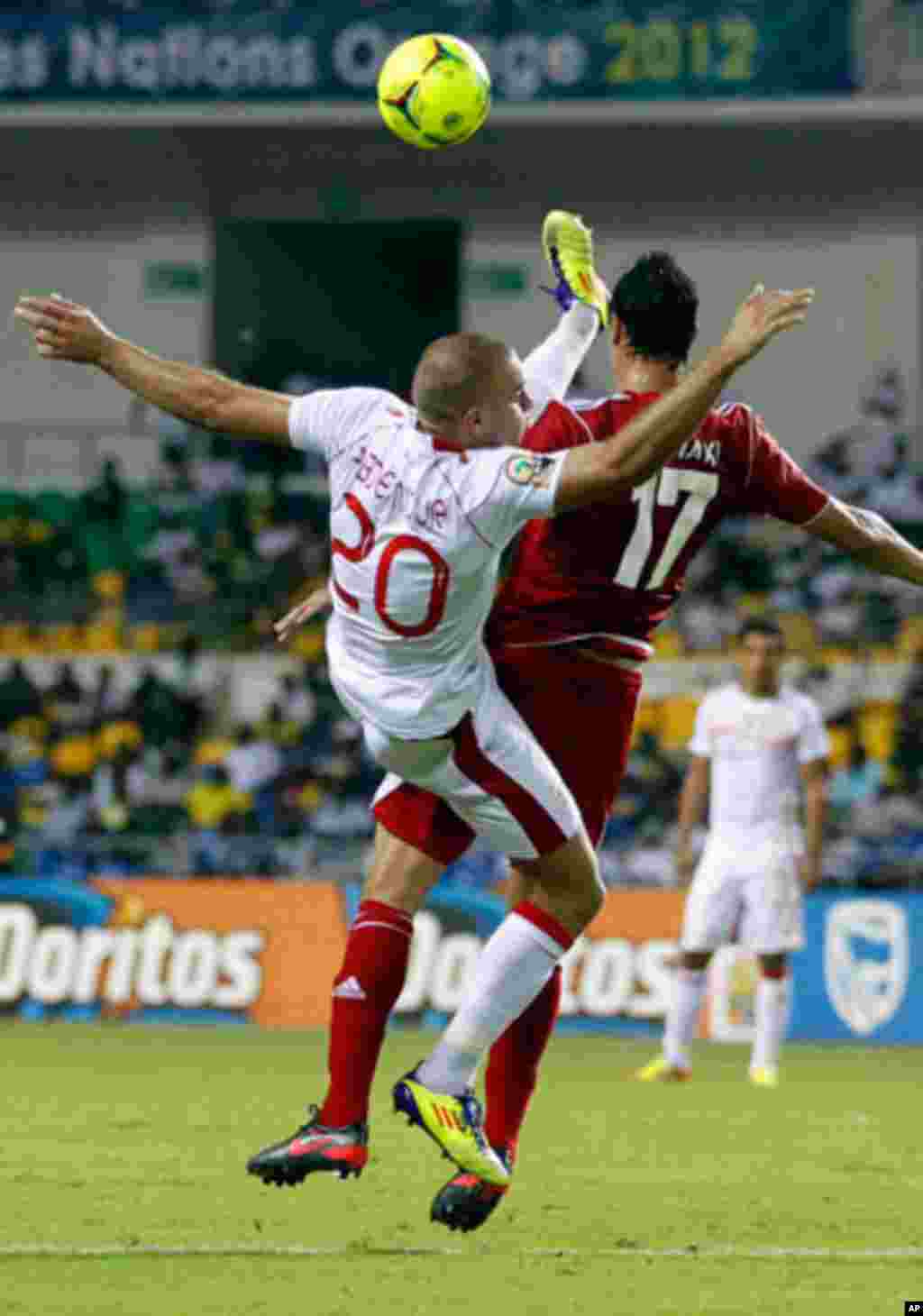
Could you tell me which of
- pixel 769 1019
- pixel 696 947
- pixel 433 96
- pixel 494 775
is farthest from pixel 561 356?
pixel 769 1019

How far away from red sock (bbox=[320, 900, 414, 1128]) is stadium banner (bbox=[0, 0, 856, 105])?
18.2 metres

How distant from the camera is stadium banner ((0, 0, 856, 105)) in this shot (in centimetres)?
2408

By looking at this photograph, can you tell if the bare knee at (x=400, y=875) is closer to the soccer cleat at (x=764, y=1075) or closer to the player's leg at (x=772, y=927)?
the soccer cleat at (x=764, y=1075)

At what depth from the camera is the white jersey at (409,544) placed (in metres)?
6.11

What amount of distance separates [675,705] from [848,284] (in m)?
7.01

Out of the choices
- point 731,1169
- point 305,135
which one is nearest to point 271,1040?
point 731,1169

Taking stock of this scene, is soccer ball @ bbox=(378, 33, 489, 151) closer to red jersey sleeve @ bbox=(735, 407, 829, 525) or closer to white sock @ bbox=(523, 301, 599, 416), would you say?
white sock @ bbox=(523, 301, 599, 416)

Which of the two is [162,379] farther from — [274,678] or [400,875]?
[274,678]

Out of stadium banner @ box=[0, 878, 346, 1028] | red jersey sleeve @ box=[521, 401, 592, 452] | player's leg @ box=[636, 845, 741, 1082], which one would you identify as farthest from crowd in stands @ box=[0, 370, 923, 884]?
red jersey sleeve @ box=[521, 401, 592, 452]

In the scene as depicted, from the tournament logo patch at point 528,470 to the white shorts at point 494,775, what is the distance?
2.30 feet

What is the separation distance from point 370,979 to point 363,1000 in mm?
54

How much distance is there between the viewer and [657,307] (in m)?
6.83

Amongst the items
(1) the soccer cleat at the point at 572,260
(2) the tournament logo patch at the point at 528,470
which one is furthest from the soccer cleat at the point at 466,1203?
(1) the soccer cleat at the point at 572,260

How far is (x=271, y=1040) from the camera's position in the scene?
52.6 ft
